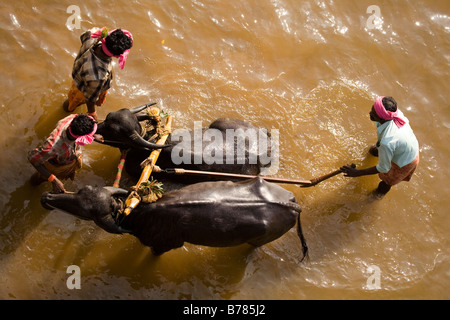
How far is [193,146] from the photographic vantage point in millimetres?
5855

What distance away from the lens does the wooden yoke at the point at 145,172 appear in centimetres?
493

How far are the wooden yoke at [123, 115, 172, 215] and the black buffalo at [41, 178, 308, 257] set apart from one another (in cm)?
24

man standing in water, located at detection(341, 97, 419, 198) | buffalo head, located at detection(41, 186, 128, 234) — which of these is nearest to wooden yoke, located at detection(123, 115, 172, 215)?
buffalo head, located at detection(41, 186, 128, 234)

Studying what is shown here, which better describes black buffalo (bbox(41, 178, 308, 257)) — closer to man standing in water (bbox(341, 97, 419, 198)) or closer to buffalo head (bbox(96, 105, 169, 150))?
buffalo head (bbox(96, 105, 169, 150))

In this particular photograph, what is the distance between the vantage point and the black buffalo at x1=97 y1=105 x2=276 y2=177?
547cm

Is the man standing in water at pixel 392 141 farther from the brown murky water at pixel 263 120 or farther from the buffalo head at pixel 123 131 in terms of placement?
the buffalo head at pixel 123 131

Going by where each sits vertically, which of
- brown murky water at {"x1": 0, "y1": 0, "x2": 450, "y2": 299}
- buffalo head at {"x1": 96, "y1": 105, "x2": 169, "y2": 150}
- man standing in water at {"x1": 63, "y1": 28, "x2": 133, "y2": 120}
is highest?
man standing in water at {"x1": 63, "y1": 28, "x2": 133, "y2": 120}

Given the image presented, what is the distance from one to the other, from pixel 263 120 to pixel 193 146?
1.63 meters

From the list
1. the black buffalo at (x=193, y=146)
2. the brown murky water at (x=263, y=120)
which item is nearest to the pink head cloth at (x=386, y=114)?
the brown murky water at (x=263, y=120)

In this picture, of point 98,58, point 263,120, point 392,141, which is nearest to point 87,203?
point 98,58

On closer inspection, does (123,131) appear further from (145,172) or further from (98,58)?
(98,58)

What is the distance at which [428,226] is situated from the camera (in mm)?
6637

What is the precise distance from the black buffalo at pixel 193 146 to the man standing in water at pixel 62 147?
1.67ft
